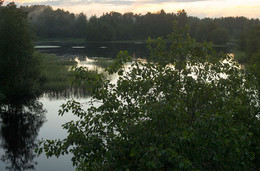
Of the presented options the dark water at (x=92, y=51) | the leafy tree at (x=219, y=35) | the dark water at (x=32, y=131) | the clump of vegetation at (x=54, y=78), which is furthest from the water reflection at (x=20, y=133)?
the leafy tree at (x=219, y=35)

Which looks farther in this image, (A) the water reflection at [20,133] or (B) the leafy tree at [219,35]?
(B) the leafy tree at [219,35]

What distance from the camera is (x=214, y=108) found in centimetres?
1050

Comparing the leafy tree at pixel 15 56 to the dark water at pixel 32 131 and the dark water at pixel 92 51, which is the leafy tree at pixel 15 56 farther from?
the dark water at pixel 92 51

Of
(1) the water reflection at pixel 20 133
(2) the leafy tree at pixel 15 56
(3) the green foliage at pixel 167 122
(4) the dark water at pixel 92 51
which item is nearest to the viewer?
(3) the green foliage at pixel 167 122

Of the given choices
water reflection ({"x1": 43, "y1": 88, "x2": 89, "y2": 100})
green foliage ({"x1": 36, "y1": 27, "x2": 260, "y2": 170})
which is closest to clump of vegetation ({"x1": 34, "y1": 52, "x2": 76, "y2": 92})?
water reflection ({"x1": 43, "y1": 88, "x2": 89, "y2": 100})

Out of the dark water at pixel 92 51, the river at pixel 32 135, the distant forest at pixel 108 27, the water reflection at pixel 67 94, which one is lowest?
the river at pixel 32 135

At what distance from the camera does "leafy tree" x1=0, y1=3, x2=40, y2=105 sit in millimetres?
43375

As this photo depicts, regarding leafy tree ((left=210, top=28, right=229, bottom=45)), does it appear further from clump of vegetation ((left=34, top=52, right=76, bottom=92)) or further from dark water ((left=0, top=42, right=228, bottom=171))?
dark water ((left=0, top=42, right=228, bottom=171))

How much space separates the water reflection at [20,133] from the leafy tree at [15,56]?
561cm

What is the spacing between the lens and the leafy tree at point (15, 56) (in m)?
43.4

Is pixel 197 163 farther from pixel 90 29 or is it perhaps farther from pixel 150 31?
pixel 150 31

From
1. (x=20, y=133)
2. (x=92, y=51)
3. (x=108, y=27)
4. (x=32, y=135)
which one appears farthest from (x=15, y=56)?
(x=108, y=27)

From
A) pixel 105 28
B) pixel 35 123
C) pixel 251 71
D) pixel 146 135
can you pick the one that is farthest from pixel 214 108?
pixel 105 28

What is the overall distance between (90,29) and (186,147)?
16438cm
